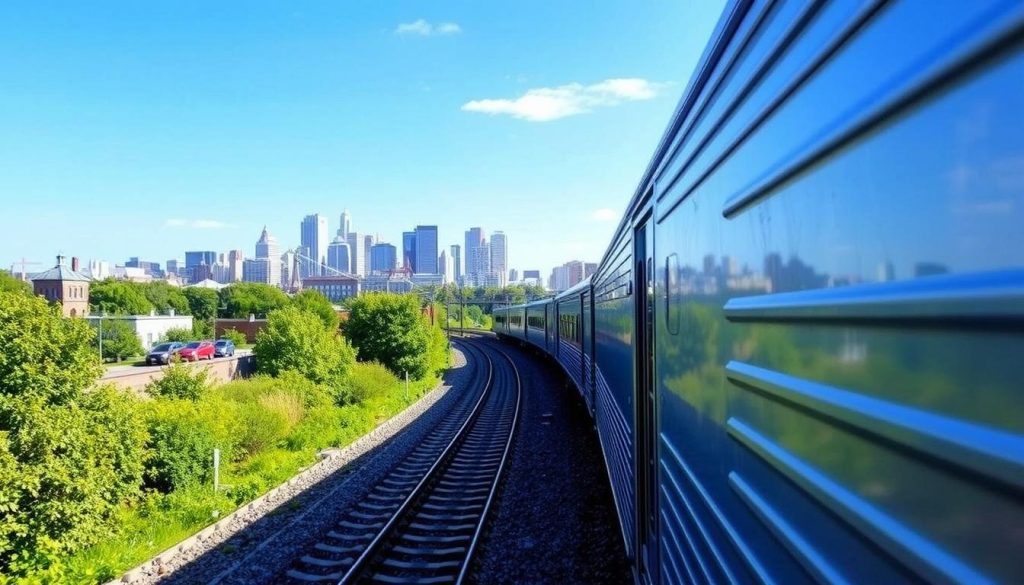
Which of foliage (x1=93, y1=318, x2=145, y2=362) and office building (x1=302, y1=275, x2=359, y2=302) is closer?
foliage (x1=93, y1=318, x2=145, y2=362)

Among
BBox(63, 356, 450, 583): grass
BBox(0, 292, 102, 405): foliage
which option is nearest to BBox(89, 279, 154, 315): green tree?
BBox(63, 356, 450, 583): grass

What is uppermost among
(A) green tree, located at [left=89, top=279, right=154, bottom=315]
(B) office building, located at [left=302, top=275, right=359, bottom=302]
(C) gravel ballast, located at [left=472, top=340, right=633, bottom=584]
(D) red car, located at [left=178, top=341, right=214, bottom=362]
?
(B) office building, located at [left=302, top=275, right=359, bottom=302]

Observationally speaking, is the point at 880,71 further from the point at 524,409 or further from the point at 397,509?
the point at 524,409

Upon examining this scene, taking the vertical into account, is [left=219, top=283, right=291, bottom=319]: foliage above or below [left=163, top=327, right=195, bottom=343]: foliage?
above

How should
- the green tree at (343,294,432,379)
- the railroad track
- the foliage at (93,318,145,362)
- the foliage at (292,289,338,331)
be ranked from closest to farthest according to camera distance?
the railroad track
the green tree at (343,294,432,379)
the foliage at (93,318,145,362)
the foliage at (292,289,338,331)

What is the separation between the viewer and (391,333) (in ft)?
89.1

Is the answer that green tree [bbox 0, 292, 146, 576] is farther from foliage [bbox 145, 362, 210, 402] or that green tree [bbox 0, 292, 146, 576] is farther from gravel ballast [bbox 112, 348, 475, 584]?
foliage [bbox 145, 362, 210, 402]

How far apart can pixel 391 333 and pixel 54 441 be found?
18.4 m

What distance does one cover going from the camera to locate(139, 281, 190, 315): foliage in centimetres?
8219

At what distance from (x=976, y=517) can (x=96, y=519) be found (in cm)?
1054

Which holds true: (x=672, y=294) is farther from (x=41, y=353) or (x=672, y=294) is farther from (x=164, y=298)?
(x=164, y=298)

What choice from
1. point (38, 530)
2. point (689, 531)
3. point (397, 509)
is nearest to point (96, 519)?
point (38, 530)

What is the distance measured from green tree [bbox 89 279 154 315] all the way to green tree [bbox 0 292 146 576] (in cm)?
6720

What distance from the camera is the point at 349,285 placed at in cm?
15750
